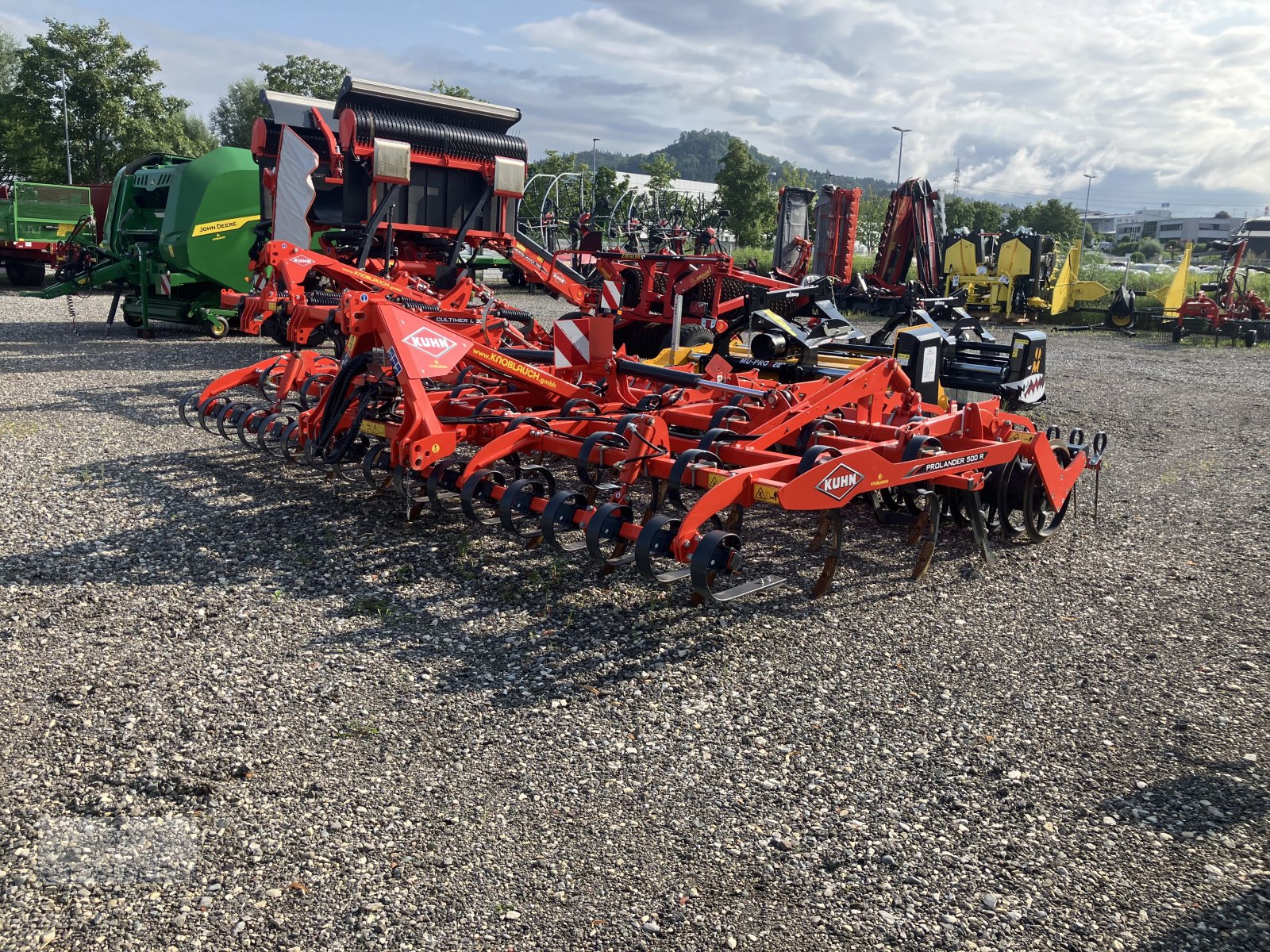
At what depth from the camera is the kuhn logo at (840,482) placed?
484 cm

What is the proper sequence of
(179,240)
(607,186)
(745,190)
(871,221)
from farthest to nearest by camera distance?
(871,221), (607,186), (745,190), (179,240)

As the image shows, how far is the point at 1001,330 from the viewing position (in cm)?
2289

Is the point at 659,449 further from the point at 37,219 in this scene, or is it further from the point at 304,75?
the point at 304,75

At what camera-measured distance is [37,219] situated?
23.6 meters

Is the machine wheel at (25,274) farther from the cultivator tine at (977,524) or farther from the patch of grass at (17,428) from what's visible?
the cultivator tine at (977,524)

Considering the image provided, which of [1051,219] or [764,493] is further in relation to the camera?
[1051,219]

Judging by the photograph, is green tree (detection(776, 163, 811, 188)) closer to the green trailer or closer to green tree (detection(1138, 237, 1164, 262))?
the green trailer

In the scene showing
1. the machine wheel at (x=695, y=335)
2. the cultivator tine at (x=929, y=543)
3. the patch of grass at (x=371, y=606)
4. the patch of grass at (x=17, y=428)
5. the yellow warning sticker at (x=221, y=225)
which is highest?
the yellow warning sticker at (x=221, y=225)

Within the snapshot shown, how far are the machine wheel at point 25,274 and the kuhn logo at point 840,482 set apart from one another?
2604 centimetres

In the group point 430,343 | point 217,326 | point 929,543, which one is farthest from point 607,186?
point 929,543

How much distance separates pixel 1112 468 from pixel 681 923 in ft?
24.0

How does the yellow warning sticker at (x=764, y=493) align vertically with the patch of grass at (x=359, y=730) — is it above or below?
above

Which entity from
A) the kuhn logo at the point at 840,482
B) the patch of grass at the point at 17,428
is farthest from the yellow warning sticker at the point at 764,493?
the patch of grass at the point at 17,428

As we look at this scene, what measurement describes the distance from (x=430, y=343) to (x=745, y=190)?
38.9 metres
